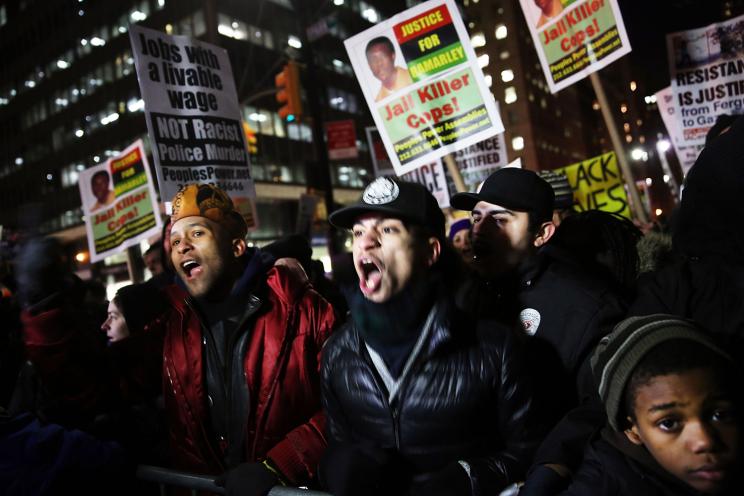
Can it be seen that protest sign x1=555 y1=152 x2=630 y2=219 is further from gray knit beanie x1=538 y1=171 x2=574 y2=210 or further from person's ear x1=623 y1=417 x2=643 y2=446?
person's ear x1=623 y1=417 x2=643 y2=446

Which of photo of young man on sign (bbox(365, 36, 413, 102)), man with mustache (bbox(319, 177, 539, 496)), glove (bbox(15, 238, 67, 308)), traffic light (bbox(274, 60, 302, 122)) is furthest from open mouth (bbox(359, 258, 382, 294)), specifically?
traffic light (bbox(274, 60, 302, 122))

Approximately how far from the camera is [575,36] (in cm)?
634

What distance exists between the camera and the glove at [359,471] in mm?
1901

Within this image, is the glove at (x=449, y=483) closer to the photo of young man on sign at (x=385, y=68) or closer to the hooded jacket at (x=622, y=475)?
the hooded jacket at (x=622, y=475)

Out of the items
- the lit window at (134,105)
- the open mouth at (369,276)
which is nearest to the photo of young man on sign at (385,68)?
the open mouth at (369,276)

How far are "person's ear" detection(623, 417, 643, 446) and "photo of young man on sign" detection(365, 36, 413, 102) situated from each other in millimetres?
5197

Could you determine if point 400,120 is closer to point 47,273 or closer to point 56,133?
point 47,273

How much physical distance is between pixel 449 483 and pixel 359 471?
0.32 metres

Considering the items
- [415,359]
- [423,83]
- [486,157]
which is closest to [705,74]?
[486,157]

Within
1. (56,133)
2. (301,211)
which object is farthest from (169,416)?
(56,133)

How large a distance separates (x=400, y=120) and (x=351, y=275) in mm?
4342

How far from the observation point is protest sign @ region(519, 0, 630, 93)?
595 cm

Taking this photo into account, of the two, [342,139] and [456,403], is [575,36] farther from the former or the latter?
[342,139]

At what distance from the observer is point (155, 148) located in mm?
5152
